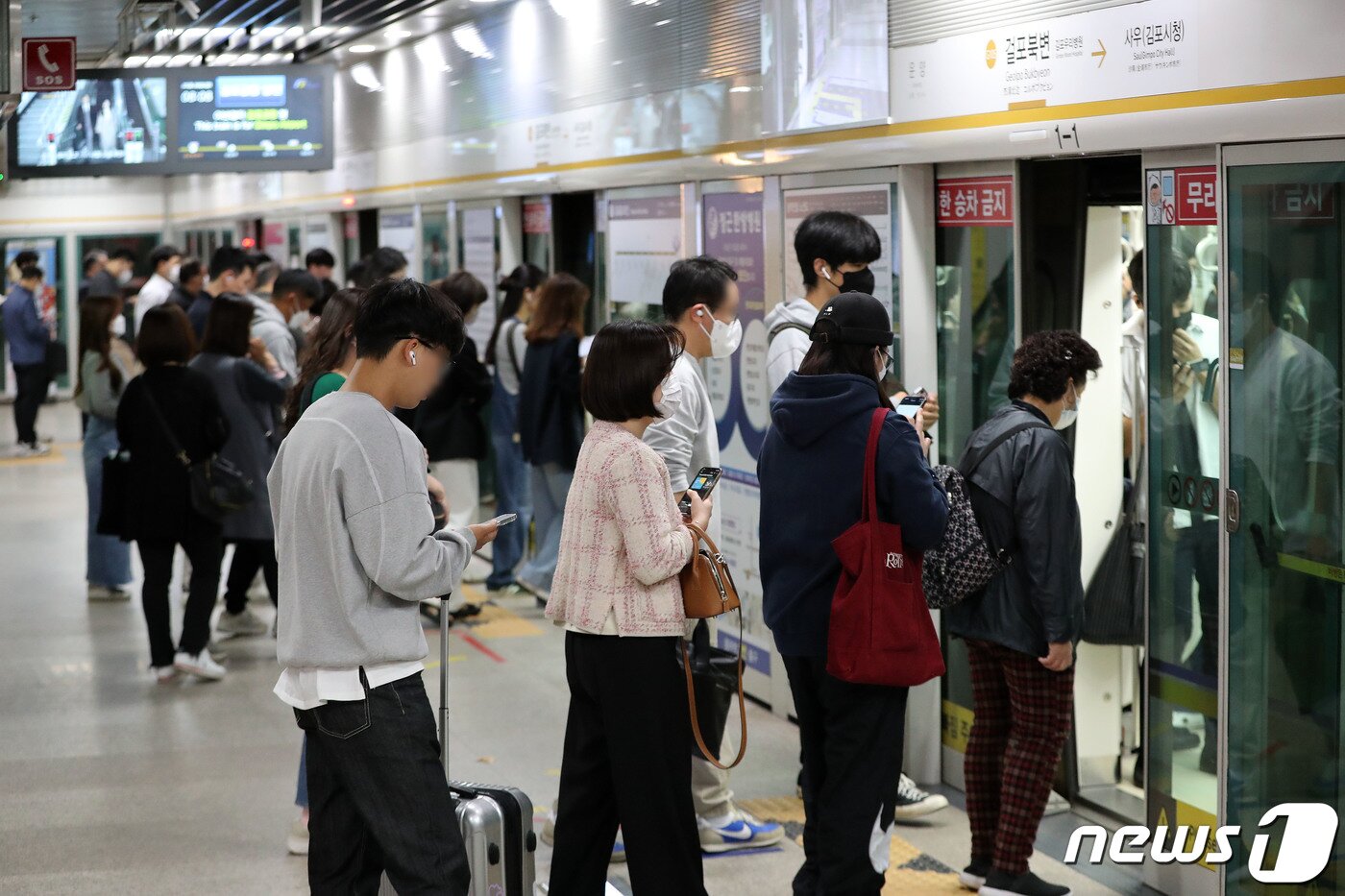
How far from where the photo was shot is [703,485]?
11.9 feet

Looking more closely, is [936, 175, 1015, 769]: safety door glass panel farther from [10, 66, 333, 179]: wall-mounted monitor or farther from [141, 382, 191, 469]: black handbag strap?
[10, 66, 333, 179]: wall-mounted monitor

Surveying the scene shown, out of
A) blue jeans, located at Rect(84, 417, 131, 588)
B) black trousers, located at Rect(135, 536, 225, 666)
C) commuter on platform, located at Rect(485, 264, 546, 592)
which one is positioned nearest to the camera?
black trousers, located at Rect(135, 536, 225, 666)

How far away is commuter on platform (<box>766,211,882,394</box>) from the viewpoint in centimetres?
446

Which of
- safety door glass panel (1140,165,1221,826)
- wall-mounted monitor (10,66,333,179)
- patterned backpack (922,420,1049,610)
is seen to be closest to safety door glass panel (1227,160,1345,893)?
safety door glass panel (1140,165,1221,826)

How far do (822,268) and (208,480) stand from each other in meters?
3.16

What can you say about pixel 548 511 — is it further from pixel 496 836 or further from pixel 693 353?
pixel 496 836

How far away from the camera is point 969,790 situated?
4.34m

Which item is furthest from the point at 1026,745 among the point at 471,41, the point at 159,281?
the point at 159,281

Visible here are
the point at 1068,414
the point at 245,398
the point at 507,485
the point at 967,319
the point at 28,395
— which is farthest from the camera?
the point at 28,395

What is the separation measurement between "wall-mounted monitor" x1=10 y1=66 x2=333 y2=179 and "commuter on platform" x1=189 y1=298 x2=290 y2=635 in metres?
3.96

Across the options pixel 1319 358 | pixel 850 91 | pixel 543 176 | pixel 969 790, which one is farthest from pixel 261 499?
pixel 1319 358

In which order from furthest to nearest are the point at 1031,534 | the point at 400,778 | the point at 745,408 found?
the point at 745,408
the point at 1031,534
the point at 400,778

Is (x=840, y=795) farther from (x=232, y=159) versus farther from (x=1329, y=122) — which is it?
(x=232, y=159)

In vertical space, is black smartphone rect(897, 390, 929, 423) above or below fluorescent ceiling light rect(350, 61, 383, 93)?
below
